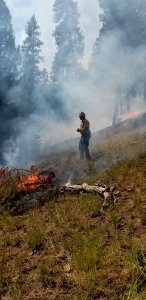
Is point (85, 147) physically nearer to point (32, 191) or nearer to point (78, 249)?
point (32, 191)

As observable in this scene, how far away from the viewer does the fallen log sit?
22.5 ft

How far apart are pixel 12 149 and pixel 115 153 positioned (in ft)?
39.4

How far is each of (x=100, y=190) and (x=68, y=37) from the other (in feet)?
133

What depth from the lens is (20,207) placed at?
7676 millimetres

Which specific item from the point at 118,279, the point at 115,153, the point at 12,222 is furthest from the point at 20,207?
the point at 115,153

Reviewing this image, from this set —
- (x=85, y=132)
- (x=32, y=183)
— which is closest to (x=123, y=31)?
→ (x=85, y=132)

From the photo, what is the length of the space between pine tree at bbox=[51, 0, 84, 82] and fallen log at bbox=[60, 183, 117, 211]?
37.2 meters

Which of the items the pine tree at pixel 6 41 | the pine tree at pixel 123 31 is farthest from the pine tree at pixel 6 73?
the pine tree at pixel 123 31

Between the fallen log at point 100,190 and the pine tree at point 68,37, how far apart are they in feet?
122

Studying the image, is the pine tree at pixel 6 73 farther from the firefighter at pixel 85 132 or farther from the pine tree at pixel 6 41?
the firefighter at pixel 85 132

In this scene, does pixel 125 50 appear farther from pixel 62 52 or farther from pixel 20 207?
pixel 20 207

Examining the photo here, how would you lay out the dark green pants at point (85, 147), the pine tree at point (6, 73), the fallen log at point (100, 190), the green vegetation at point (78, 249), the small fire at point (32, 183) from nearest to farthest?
the green vegetation at point (78, 249) < the fallen log at point (100, 190) < the small fire at point (32, 183) < the dark green pants at point (85, 147) < the pine tree at point (6, 73)

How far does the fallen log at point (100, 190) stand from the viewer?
687cm

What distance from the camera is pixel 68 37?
45438mm
